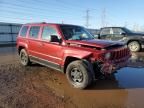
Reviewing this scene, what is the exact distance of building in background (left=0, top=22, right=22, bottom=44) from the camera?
61.1 ft

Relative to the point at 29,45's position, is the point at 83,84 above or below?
below

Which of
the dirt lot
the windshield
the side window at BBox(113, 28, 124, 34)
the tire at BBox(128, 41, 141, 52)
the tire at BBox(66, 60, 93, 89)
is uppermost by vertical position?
the side window at BBox(113, 28, 124, 34)

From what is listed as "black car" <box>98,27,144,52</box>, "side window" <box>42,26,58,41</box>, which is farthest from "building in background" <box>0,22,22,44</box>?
"side window" <box>42,26,58,41</box>

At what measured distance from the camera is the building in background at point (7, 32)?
18.6 metres

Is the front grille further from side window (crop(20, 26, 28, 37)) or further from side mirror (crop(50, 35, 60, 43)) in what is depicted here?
side window (crop(20, 26, 28, 37))

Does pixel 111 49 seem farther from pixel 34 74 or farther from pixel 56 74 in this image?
pixel 34 74

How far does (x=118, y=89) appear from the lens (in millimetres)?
5238

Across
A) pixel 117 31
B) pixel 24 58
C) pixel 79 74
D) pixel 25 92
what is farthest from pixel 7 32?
pixel 79 74

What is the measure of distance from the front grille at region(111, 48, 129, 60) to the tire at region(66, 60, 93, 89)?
0.82 m

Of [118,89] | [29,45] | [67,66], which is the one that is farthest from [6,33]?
[118,89]

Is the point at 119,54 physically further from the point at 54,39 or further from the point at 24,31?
the point at 24,31

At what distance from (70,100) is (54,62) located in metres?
1.98

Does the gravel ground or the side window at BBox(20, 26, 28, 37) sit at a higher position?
the side window at BBox(20, 26, 28, 37)

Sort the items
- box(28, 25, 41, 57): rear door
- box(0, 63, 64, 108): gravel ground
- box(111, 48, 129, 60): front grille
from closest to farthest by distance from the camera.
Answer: box(0, 63, 64, 108): gravel ground → box(111, 48, 129, 60): front grille → box(28, 25, 41, 57): rear door
